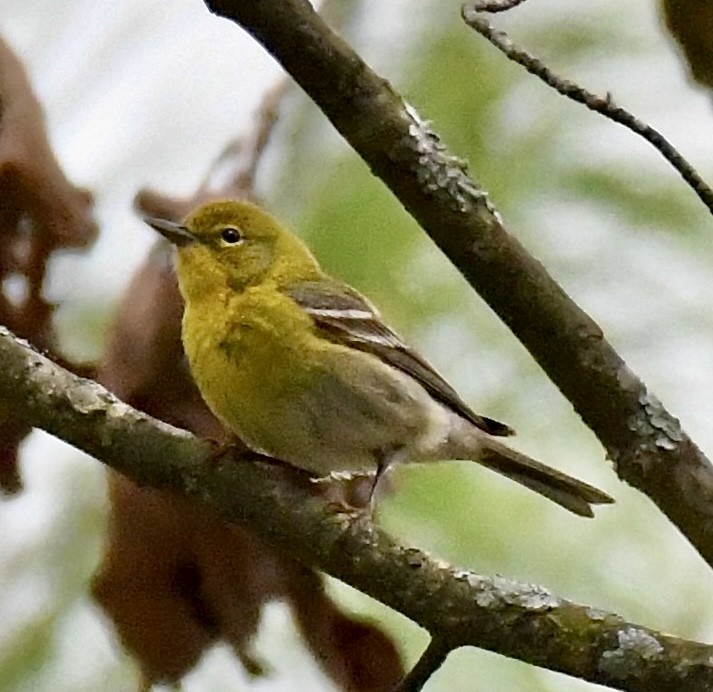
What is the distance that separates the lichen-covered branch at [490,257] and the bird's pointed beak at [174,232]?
408 mm

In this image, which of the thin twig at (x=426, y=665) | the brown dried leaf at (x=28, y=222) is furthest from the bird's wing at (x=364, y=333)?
the thin twig at (x=426, y=665)

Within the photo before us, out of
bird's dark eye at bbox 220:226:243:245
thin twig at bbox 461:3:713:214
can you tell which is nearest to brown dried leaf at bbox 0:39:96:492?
bird's dark eye at bbox 220:226:243:245

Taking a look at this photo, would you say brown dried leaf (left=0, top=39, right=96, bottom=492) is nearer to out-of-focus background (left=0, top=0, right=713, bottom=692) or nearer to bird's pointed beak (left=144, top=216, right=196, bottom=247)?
bird's pointed beak (left=144, top=216, right=196, bottom=247)

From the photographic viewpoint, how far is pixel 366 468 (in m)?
1.11

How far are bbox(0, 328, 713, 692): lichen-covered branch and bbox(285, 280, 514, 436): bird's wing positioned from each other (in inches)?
9.8

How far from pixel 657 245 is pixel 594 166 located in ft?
0.38

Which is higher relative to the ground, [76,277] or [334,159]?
[334,159]

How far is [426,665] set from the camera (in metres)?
0.79

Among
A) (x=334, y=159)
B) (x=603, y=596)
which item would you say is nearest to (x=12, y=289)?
(x=334, y=159)

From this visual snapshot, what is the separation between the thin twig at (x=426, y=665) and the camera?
2.54ft

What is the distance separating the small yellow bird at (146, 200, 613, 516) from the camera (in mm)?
1048

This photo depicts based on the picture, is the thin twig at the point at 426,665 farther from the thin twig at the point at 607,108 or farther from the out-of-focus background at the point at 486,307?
the out-of-focus background at the point at 486,307

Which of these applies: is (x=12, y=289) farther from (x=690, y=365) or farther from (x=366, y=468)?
(x=690, y=365)

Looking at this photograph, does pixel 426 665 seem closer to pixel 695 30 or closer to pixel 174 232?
pixel 695 30
